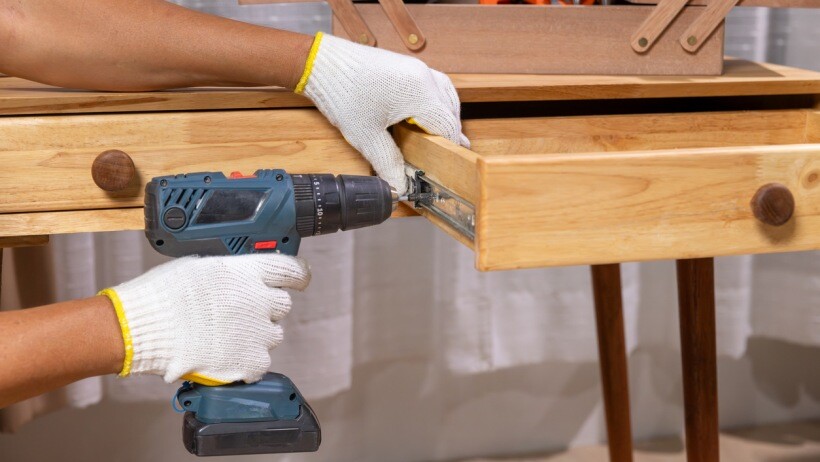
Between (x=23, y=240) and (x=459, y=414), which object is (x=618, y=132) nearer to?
(x=23, y=240)

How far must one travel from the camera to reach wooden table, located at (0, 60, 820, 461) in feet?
1.97

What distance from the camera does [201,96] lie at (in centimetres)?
84

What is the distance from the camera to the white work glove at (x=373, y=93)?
32.9 inches

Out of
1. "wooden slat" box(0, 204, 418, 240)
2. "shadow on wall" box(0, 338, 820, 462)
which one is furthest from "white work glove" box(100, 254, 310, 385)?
"shadow on wall" box(0, 338, 820, 462)

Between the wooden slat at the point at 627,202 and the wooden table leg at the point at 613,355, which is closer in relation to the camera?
the wooden slat at the point at 627,202

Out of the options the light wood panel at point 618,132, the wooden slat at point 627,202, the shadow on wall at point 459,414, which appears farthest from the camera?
the shadow on wall at point 459,414

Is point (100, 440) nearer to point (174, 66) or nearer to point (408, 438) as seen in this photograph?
point (408, 438)

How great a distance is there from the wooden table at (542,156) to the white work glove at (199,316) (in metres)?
0.14

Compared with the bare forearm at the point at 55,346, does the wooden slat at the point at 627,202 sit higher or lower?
higher

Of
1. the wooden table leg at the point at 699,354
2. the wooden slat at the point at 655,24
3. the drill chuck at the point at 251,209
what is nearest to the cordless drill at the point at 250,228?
the drill chuck at the point at 251,209

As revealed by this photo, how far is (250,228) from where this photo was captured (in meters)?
0.74

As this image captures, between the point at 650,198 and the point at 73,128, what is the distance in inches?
19.4

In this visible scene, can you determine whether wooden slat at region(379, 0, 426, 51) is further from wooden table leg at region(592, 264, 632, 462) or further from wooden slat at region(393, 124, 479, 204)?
wooden table leg at region(592, 264, 632, 462)

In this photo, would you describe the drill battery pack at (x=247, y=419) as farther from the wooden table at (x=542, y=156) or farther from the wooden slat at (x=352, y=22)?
the wooden slat at (x=352, y=22)
